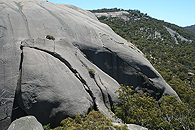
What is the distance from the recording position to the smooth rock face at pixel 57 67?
563 inches

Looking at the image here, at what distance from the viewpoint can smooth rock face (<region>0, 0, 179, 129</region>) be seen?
14.3 m

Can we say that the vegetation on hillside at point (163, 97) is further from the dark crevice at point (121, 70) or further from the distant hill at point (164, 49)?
the dark crevice at point (121, 70)

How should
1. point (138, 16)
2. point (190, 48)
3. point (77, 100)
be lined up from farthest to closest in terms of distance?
point (138, 16)
point (190, 48)
point (77, 100)

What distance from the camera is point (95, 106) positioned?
16.6m

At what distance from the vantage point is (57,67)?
17.0m

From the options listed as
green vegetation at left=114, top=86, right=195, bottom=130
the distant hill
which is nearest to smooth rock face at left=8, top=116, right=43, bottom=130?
green vegetation at left=114, top=86, right=195, bottom=130

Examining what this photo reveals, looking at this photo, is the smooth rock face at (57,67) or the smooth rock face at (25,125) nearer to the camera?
the smooth rock face at (25,125)

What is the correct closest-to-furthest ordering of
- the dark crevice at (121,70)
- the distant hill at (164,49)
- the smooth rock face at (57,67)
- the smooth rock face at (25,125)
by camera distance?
the smooth rock face at (25,125) < the smooth rock face at (57,67) < the dark crevice at (121,70) < the distant hill at (164,49)

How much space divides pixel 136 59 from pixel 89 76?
936cm

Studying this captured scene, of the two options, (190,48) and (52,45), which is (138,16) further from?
(52,45)

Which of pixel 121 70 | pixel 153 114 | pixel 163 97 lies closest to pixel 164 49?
pixel 121 70

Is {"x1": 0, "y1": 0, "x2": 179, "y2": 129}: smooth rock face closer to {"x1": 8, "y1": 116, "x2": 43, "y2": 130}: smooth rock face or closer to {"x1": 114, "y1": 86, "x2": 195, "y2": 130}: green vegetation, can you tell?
{"x1": 114, "y1": 86, "x2": 195, "y2": 130}: green vegetation

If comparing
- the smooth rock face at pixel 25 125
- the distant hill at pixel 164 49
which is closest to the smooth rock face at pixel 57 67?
the smooth rock face at pixel 25 125

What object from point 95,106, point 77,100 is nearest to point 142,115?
point 95,106
